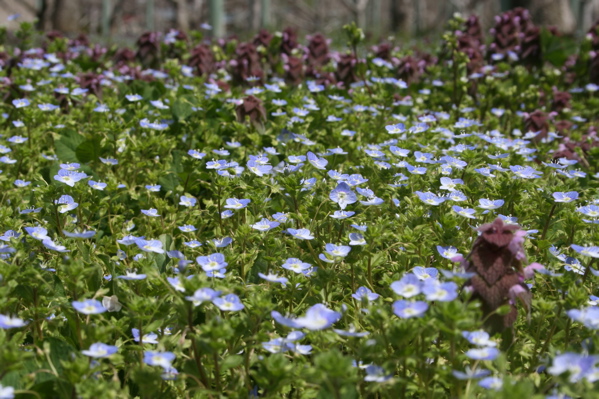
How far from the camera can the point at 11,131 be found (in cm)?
404

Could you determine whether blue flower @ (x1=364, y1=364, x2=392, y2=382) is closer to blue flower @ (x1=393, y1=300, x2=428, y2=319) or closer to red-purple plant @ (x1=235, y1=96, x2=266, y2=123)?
blue flower @ (x1=393, y1=300, x2=428, y2=319)

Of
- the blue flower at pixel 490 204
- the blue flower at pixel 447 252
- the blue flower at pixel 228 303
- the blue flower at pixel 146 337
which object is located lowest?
the blue flower at pixel 146 337

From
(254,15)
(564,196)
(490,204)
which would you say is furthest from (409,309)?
(254,15)

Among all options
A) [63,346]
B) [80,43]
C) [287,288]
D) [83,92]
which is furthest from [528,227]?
[80,43]

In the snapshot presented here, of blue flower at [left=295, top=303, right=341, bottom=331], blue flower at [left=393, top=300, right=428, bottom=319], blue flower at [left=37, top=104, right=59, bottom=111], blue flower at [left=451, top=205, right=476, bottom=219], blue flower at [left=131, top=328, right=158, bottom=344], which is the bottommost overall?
blue flower at [left=131, top=328, right=158, bottom=344]

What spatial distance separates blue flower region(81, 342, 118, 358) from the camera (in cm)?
164

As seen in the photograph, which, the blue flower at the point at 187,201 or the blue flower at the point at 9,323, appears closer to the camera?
the blue flower at the point at 9,323

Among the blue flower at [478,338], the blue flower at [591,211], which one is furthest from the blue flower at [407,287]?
the blue flower at [591,211]

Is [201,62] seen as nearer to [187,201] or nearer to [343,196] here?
[187,201]

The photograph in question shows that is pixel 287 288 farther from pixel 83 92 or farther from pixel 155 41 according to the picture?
pixel 155 41

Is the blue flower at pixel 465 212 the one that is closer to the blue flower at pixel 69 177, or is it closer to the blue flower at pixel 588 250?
the blue flower at pixel 588 250

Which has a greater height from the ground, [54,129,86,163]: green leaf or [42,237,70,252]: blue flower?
[42,237,70,252]: blue flower

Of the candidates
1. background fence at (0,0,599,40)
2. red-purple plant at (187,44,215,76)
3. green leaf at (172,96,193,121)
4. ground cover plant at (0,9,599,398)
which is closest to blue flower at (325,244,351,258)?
ground cover plant at (0,9,599,398)

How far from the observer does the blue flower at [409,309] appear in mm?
1622
